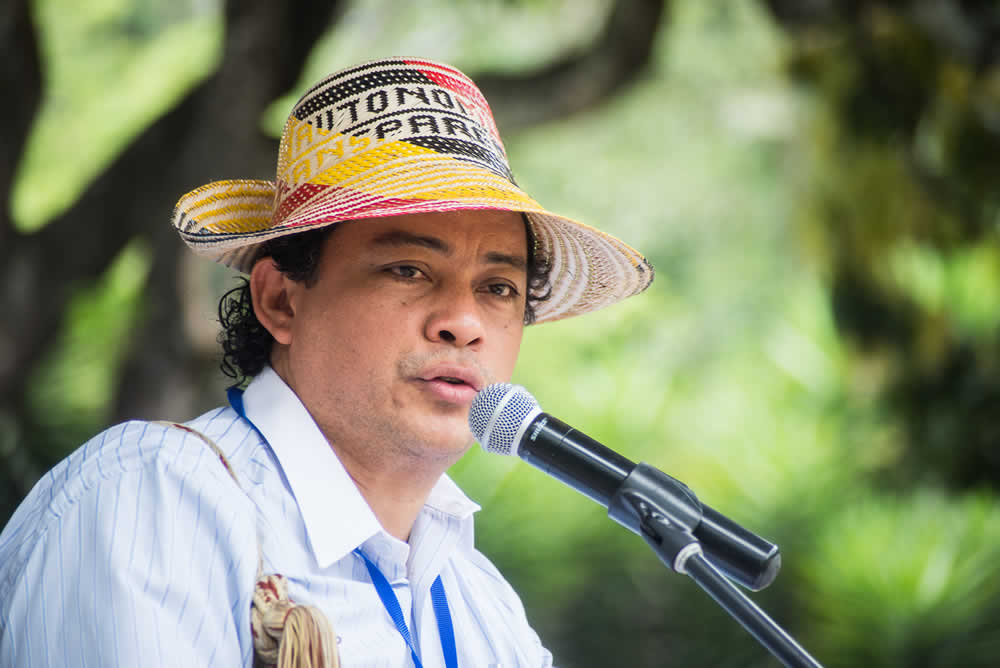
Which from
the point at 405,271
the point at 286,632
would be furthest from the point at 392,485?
the point at 286,632

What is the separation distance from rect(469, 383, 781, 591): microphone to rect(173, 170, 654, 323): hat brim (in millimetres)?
428

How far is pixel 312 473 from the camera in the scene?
1.98m

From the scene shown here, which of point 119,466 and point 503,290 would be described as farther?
point 503,290

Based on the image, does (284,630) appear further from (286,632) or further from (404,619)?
(404,619)

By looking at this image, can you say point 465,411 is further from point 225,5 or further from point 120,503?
point 225,5

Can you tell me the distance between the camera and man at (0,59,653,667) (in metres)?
1.62

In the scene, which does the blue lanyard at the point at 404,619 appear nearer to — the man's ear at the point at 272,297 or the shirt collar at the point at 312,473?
the shirt collar at the point at 312,473

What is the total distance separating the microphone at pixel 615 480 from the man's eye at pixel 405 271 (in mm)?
431

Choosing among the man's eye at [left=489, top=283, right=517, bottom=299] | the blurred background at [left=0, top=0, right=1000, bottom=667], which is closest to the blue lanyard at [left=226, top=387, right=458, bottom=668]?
the man's eye at [left=489, top=283, right=517, bottom=299]

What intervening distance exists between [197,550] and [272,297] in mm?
674

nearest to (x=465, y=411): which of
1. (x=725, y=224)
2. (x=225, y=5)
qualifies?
(x=225, y=5)

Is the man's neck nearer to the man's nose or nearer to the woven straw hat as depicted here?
the man's nose

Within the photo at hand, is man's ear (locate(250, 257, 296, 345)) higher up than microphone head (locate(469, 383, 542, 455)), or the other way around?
man's ear (locate(250, 257, 296, 345))

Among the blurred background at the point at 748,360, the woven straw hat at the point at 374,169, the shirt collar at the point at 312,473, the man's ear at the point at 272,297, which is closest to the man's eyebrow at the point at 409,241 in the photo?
the woven straw hat at the point at 374,169
